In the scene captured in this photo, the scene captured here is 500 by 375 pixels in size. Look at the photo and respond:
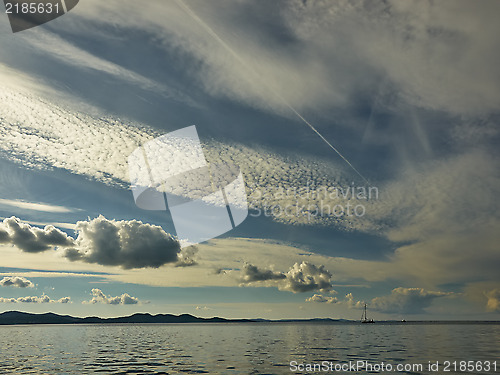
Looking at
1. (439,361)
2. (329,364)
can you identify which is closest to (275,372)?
(329,364)

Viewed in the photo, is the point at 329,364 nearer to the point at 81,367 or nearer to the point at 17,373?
the point at 81,367

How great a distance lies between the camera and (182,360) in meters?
53.5

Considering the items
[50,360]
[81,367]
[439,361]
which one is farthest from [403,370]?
[50,360]

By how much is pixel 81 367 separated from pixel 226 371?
18.6 metres

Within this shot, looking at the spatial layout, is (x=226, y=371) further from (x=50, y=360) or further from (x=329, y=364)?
(x=50, y=360)

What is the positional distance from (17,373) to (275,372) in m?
28.5

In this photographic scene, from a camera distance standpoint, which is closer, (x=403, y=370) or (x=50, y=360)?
(x=403, y=370)

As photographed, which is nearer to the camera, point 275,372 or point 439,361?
point 275,372

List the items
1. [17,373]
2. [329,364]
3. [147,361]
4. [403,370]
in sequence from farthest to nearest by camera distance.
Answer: [147,361], [329,364], [403,370], [17,373]

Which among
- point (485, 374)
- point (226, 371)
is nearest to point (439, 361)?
point (485, 374)

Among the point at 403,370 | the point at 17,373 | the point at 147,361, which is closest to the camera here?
the point at 17,373

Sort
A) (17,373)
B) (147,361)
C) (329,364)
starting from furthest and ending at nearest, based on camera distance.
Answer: (147,361) → (329,364) → (17,373)

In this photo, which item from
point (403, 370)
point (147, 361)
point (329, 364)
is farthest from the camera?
point (147, 361)

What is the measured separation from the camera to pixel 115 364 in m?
49.5
